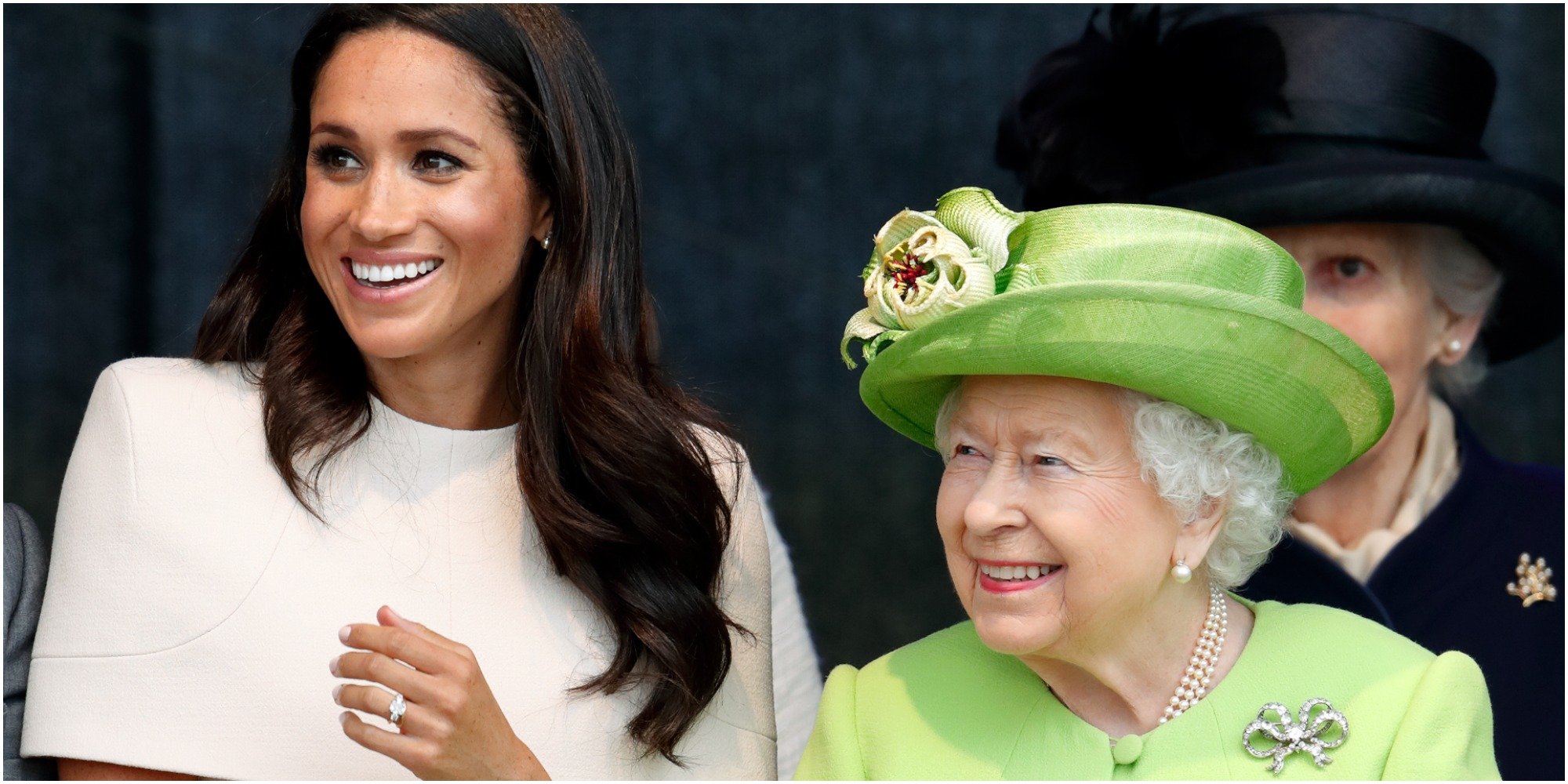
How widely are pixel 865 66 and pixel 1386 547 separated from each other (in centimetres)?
211

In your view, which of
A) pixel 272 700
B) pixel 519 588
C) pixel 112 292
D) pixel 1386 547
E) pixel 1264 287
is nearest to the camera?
pixel 1264 287

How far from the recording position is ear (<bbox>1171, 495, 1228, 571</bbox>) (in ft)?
7.71

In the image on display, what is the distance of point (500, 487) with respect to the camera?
290 centimetres

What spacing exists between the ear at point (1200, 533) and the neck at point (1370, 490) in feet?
3.75

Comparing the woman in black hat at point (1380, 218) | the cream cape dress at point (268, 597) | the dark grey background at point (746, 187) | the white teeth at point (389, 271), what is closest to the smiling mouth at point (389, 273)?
the white teeth at point (389, 271)

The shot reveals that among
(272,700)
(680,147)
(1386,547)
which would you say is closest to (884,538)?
(680,147)

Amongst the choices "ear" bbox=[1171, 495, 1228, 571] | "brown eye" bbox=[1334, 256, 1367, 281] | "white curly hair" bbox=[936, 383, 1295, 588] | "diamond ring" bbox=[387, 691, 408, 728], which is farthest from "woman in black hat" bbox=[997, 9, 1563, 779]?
"diamond ring" bbox=[387, 691, 408, 728]

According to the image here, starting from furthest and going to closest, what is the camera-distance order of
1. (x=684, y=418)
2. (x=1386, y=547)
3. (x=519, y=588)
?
(x=1386, y=547) < (x=684, y=418) < (x=519, y=588)

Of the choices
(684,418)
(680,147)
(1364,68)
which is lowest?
(684,418)

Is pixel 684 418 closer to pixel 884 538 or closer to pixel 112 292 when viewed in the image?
pixel 884 538

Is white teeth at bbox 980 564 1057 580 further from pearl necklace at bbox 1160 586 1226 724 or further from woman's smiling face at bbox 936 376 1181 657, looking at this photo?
pearl necklace at bbox 1160 586 1226 724

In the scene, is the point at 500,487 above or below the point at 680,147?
below

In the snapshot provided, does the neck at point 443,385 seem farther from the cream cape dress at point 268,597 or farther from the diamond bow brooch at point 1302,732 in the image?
the diamond bow brooch at point 1302,732

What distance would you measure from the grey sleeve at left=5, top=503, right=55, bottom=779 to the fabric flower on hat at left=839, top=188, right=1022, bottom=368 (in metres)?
1.27
